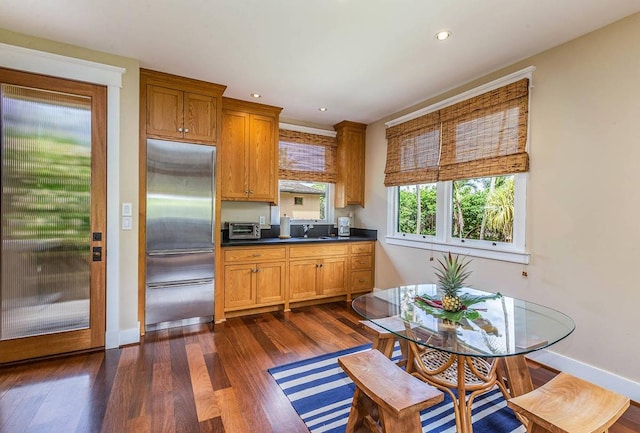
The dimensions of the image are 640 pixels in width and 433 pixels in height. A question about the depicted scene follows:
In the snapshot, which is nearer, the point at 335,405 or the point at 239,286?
the point at 335,405

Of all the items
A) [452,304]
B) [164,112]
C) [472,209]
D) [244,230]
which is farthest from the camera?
[244,230]

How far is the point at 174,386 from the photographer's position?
216cm

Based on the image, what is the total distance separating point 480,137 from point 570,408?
2.41 m

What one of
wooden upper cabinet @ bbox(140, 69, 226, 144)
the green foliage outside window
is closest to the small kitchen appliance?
the green foliage outside window

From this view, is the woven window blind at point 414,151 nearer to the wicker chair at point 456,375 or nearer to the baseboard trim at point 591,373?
the baseboard trim at point 591,373

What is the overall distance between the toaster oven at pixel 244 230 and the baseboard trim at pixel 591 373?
A: 3.16 meters

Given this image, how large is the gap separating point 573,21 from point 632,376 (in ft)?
8.24

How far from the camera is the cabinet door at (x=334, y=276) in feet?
13.5

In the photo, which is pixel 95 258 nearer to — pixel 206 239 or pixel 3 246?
pixel 3 246

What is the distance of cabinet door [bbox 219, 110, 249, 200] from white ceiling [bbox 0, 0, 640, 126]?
1.88ft

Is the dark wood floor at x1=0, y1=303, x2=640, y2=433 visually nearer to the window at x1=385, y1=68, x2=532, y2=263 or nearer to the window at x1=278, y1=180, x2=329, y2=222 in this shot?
the window at x1=385, y1=68, x2=532, y2=263

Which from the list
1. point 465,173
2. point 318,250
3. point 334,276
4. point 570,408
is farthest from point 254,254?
point 570,408

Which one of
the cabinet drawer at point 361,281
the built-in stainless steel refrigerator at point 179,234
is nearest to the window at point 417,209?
the cabinet drawer at point 361,281

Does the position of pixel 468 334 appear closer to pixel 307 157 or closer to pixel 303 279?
pixel 303 279
